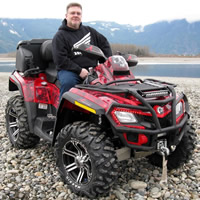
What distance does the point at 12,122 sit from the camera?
15.6ft

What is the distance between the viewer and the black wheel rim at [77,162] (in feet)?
9.95

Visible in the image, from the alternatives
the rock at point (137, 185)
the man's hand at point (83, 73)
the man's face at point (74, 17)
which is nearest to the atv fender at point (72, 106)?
the man's hand at point (83, 73)

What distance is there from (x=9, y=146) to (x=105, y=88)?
8.81 feet

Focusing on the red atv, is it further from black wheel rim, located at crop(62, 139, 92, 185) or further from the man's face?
the man's face

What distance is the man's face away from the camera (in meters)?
3.79

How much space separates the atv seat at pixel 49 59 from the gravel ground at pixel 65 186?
3.95 ft

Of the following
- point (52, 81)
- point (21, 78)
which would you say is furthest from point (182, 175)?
point (21, 78)

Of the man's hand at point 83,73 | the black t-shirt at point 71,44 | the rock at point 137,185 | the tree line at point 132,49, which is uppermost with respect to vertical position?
the black t-shirt at point 71,44

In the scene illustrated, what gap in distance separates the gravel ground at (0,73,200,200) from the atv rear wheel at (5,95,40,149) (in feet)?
0.58

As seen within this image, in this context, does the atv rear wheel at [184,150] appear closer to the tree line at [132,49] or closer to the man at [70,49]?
the man at [70,49]

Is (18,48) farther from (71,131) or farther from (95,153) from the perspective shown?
(95,153)

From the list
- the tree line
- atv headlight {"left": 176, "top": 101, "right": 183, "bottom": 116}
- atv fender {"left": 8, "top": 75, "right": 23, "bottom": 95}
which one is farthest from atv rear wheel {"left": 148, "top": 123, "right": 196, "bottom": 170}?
the tree line

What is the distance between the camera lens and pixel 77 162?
124 inches

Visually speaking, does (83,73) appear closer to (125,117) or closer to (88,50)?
(88,50)
